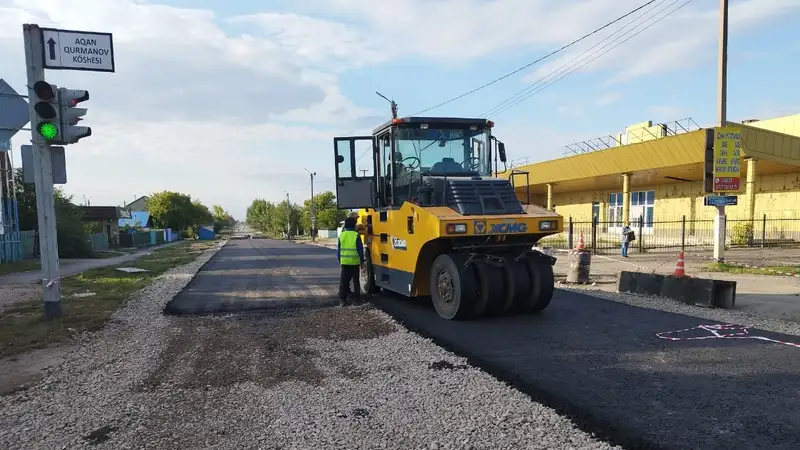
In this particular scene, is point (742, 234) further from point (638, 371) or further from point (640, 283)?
point (638, 371)

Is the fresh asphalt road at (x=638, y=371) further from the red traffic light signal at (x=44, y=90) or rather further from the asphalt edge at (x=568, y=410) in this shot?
the red traffic light signal at (x=44, y=90)

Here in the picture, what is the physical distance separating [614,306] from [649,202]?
25.7 metres

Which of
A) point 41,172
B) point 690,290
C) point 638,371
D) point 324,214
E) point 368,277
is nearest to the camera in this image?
point 638,371

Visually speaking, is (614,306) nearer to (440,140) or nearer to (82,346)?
(440,140)

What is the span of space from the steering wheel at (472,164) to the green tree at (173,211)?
73928mm

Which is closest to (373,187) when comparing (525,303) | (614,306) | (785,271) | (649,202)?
(525,303)

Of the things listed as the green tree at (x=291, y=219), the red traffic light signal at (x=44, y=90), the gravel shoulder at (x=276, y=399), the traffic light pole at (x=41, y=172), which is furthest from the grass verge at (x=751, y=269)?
the green tree at (x=291, y=219)

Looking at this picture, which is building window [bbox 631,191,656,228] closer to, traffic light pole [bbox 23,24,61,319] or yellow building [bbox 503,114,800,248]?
yellow building [bbox 503,114,800,248]

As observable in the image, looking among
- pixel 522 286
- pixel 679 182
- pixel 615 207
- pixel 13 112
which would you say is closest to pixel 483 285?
pixel 522 286

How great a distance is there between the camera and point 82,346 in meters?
6.52

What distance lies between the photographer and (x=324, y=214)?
67.6 meters

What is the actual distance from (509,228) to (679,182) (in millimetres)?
26023

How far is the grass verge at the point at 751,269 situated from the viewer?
13.4 m

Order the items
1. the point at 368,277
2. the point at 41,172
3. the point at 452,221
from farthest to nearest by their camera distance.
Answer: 1. the point at 368,277
2. the point at 41,172
3. the point at 452,221
